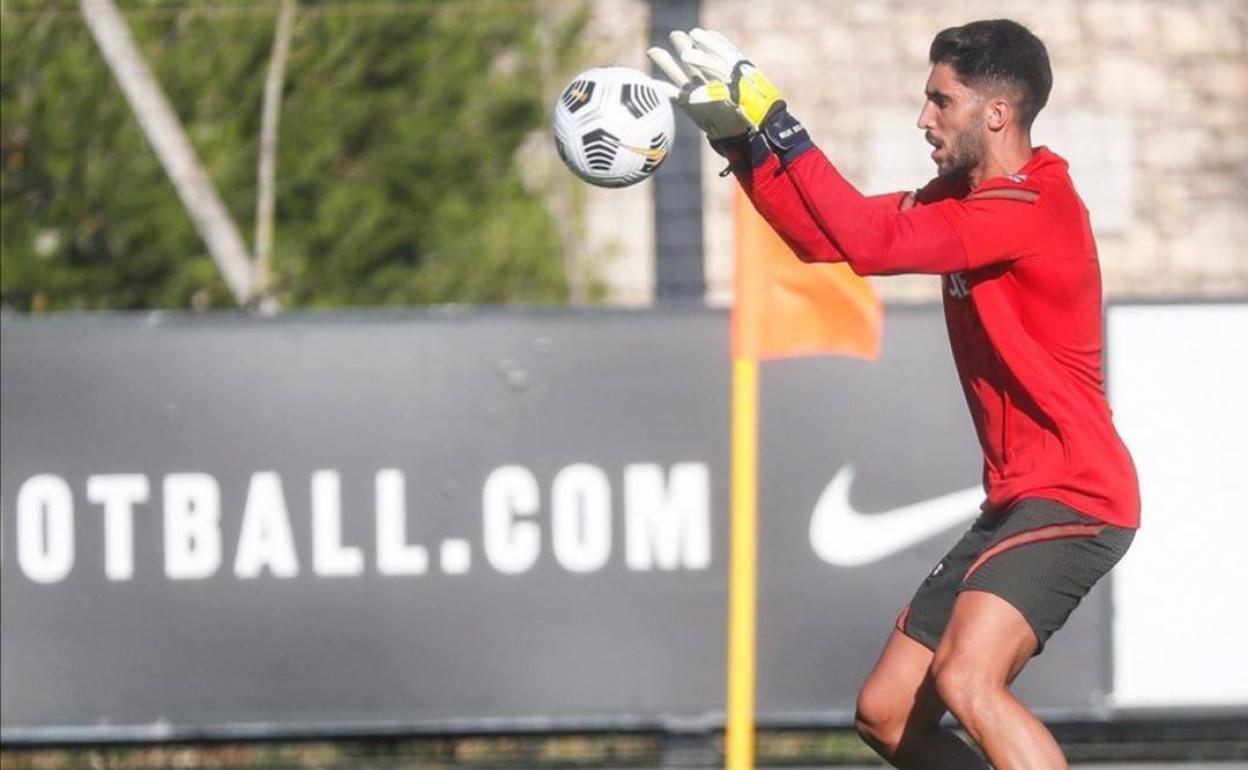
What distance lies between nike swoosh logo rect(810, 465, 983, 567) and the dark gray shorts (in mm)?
2466

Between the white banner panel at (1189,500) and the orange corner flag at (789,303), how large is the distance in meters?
0.99

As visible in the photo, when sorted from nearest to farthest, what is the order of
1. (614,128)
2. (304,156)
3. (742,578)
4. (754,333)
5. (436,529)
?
(614,128) → (742,578) → (754,333) → (436,529) → (304,156)

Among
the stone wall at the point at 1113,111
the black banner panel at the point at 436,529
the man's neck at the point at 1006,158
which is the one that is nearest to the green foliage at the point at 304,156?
the stone wall at the point at 1113,111

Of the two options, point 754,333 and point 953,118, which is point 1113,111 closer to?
point 754,333

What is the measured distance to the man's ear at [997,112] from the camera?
5203 mm

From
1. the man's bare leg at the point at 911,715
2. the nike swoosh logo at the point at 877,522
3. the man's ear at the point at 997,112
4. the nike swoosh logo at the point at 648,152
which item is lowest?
the man's bare leg at the point at 911,715

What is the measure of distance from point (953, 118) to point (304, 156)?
5.28 metres

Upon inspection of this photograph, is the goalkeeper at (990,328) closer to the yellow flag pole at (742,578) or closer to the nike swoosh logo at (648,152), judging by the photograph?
the nike swoosh logo at (648,152)

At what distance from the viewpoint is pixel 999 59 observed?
17.1 feet

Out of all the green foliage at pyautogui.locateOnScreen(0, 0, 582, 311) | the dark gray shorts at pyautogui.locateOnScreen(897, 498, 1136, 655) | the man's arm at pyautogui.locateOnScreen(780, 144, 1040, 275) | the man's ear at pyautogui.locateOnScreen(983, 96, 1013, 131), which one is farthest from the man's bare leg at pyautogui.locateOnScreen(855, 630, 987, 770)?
the green foliage at pyautogui.locateOnScreen(0, 0, 582, 311)

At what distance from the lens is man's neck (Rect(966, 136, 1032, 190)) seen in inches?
206

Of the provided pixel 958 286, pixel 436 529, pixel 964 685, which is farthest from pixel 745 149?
pixel 436 529

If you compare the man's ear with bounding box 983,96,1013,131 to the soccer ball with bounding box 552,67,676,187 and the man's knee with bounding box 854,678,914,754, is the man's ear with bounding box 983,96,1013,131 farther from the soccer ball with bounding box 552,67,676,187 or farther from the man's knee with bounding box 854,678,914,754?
the man's knee with bounding box 854,678,914,754

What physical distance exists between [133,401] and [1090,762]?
3.70 meters
